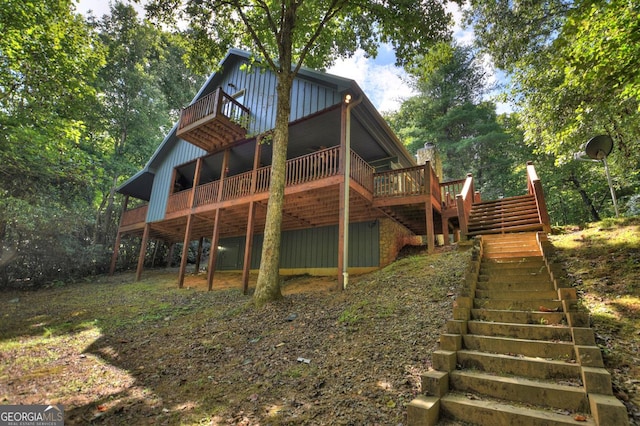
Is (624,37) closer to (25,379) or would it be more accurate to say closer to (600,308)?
(600,308)

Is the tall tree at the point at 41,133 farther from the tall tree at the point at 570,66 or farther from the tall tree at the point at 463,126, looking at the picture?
the tall tree at the point at 463,126

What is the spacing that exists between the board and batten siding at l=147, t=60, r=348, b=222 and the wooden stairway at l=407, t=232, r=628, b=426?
804 cm

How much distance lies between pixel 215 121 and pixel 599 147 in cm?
1248

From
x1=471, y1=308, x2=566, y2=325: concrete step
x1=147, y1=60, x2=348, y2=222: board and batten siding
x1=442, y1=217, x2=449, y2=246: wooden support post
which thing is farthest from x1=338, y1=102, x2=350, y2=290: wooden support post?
x1=442, y1=217, x2=449, y2=246: wooden support post

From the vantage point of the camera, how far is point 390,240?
12055 millimetres

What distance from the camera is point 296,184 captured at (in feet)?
32.6

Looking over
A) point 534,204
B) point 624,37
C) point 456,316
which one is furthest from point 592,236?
point 456,316

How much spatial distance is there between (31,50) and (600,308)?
17.1 metres

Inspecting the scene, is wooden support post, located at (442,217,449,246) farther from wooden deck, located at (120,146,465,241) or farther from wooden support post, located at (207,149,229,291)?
wooden support post, located at (207,149,229,291)

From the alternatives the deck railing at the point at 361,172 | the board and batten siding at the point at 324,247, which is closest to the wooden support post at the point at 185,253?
the board and batten siding at the point at 324,247

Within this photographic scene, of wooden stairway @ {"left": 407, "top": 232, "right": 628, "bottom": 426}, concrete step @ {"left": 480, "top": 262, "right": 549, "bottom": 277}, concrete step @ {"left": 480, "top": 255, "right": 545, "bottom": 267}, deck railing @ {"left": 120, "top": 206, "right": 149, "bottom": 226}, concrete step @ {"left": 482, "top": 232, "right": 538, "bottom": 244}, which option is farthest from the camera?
deck railing @ {"left": 120, "top": 206, "right": 149, "bottom": 226}

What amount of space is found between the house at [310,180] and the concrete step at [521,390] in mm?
5196

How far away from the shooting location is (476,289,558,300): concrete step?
14.1 feet

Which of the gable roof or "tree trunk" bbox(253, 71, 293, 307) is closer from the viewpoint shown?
"tree trunk" bbox(253, 71, 293, 307)
